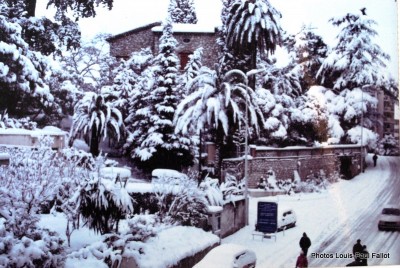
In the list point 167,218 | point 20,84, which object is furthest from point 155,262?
point 20,84

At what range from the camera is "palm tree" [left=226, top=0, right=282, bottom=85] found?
5.84 meters

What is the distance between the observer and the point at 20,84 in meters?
5.29

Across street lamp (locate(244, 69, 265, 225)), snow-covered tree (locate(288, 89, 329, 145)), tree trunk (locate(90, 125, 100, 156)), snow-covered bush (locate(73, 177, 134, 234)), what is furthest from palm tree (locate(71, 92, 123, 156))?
snow-covered tree (locate(288, 89, 329, 145))

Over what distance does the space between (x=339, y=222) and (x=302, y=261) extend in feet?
2.33

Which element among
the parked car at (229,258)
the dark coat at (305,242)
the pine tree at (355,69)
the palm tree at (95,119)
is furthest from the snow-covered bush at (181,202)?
the pine tree at (355,69)

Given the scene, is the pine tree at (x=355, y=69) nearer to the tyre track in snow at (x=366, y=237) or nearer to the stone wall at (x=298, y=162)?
the stone wall at (x=298, y=162)

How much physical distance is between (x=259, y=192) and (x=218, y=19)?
199 centimetres

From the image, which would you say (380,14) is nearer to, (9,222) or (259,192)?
(259,192)

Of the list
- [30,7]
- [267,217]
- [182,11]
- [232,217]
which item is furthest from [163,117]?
[30,7]

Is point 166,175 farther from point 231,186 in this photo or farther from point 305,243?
point 305,243

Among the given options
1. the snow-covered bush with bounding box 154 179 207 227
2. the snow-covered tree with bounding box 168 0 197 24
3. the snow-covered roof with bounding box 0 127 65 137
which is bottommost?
the snow-covered bush with bounding box 154 179 207 227

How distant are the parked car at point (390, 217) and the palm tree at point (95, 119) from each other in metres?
3.18

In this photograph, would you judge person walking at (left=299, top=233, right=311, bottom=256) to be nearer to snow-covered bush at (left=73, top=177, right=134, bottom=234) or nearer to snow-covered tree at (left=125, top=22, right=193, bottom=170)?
snow-covered tree at (left=125, top=22, right=193, bottom=170)

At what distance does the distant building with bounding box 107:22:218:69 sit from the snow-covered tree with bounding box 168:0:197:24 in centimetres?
Answer: 8
